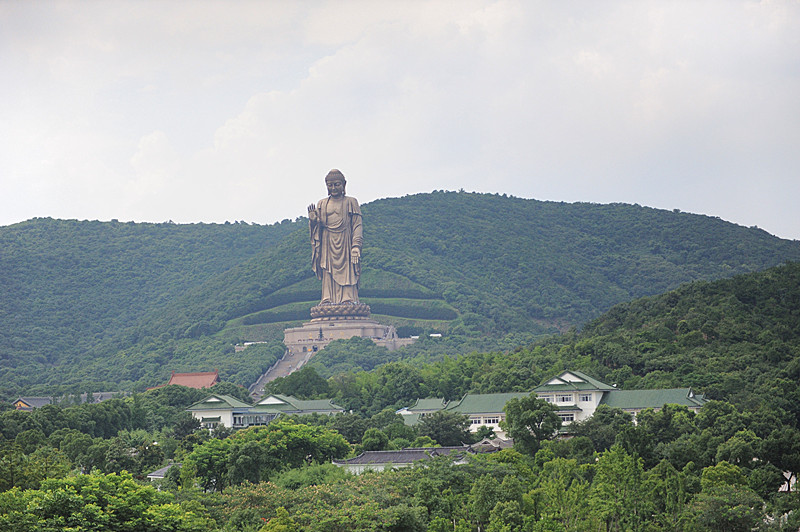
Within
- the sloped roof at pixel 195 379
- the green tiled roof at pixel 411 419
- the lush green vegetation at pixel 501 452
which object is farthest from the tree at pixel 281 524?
the sloped roof at pixel 195 379

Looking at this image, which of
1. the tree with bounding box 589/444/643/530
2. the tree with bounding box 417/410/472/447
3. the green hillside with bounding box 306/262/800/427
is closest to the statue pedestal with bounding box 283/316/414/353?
the green hillside with bounding box 306/262/800/427

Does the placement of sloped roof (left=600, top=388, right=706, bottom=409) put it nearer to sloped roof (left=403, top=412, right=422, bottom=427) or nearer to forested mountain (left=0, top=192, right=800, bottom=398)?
sloped roof (left=403, top=412, right=422, bottom=427)

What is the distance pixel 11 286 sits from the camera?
111 m

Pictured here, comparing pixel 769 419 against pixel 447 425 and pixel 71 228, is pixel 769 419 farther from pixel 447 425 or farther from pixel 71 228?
pixel 71 228

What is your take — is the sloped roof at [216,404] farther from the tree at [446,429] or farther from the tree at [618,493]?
the tree at [618,493]

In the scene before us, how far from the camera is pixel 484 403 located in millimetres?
52219

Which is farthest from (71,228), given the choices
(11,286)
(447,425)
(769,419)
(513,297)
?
(769,419)

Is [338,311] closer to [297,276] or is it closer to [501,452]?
[297,276]

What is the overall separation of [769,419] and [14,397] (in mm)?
48629

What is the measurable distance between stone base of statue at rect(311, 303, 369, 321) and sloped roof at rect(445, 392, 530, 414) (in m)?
34.8

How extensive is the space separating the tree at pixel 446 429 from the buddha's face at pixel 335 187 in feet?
136

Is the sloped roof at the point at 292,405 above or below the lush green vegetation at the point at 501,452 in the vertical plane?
below

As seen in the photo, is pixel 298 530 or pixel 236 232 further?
pixel 236 232

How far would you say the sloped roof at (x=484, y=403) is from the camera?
51.2 metres
